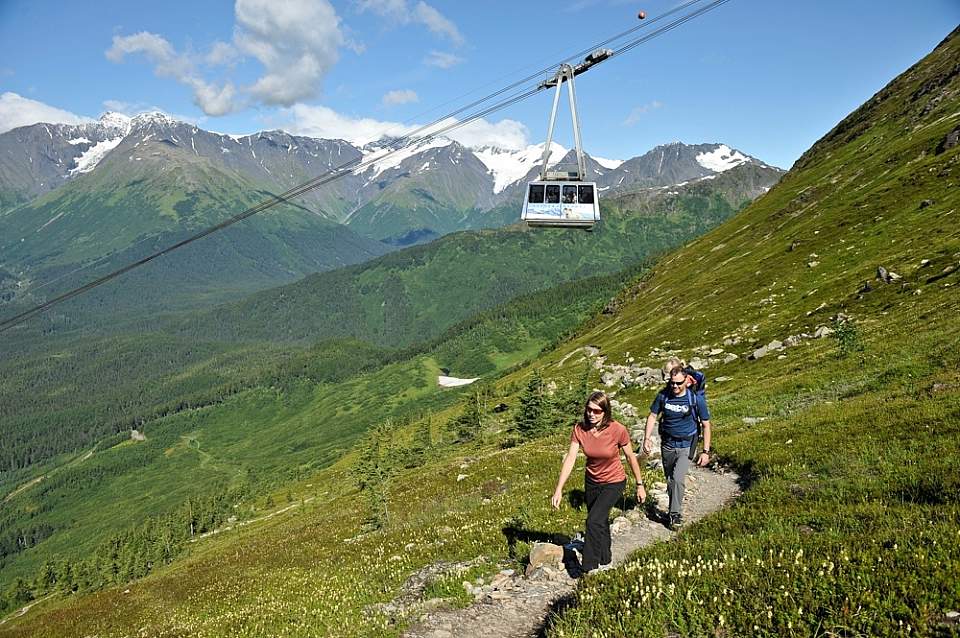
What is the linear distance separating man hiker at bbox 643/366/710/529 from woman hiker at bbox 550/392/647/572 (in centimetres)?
290

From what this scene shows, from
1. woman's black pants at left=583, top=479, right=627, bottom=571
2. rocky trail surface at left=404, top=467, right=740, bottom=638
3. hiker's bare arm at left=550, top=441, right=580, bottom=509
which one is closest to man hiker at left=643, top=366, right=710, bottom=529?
rocky trail surface at left=404, top=467, right=740, bottom=638

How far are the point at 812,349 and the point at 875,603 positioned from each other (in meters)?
48.7

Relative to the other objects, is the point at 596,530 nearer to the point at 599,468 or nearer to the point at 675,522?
the point at 599,468

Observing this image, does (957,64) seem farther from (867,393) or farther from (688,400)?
(688,400)

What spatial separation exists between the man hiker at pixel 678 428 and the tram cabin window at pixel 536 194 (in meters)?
24.9

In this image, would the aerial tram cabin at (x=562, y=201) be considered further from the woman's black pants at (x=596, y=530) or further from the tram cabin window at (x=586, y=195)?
the woman's black pants at (x=596, y=530)

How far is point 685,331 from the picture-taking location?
8581 centimetres

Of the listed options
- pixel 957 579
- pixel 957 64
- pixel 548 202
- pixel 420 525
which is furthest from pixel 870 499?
pixel 957 64

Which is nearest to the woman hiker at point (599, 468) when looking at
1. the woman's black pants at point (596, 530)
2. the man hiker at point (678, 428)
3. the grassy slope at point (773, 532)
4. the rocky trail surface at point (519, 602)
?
the woman's black pants at point (596, 530)

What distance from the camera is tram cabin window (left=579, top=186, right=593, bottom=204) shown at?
36838mm

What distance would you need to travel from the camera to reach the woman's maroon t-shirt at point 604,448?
11.2 meters

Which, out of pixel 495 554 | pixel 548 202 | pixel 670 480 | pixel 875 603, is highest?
pixel 548 202

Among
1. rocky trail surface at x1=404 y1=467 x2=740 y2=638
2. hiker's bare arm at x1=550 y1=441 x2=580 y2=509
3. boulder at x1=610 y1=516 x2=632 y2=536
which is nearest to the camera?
rocky trail surface at x1=404 y1=467 x2=740 y2=638

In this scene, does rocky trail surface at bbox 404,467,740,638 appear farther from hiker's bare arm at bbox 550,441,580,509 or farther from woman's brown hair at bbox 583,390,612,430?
woman's brown hair at bbox 583,390,612,430
